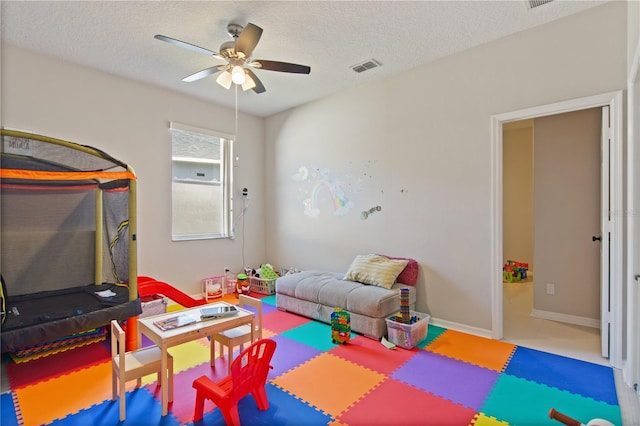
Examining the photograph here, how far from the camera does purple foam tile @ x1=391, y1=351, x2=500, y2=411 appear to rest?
87.7 inches

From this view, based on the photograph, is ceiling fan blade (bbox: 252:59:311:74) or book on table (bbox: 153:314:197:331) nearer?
book on table (bbox: 153:314:197:331)

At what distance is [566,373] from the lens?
251 cm

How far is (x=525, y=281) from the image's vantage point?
18.6 feet

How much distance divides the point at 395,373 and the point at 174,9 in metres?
3.52

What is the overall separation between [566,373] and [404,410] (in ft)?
4.78

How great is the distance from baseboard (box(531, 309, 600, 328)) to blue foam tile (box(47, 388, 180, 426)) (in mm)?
4056

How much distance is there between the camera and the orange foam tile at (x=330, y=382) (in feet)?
7.14

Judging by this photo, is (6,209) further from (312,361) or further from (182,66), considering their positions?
(312,361)

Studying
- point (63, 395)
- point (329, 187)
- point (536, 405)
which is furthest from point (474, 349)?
point (63, 395)

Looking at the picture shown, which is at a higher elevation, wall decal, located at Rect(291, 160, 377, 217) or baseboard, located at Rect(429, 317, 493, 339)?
wall decal, located at Rect(291, 160, 377, 217)

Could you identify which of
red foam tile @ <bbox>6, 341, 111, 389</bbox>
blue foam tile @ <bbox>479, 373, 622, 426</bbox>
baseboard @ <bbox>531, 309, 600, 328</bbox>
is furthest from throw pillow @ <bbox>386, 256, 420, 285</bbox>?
red foam tile @ <bbox>6, 341, 111, 389</bbox>

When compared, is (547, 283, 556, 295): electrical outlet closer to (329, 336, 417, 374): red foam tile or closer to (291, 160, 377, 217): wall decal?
(329, 336, 417, 374): red foam tile

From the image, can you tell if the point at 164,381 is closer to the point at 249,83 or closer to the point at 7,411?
the point at 7,411

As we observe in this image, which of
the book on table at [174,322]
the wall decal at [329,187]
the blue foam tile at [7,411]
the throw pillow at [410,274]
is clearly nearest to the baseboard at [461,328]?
the throw pillow at [410,274]
